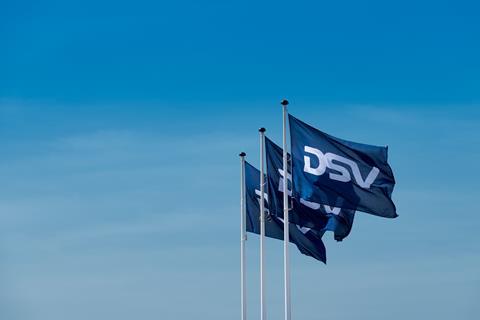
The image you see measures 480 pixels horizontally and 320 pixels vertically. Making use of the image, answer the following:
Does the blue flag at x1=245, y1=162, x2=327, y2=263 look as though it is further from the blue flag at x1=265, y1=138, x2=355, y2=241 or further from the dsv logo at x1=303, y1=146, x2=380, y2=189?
the dsv logo at x1=303, y1=146, x2=380, y2=189

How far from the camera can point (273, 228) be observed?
50.2 meters

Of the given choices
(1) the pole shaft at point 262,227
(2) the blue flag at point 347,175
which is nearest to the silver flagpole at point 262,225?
(1) the pole shaft at point 262,227

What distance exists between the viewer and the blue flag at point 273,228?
47.4 m

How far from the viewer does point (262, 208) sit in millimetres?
49438

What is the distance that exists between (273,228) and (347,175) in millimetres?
7753

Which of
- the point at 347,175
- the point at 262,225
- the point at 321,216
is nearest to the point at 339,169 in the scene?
the point at 347,175

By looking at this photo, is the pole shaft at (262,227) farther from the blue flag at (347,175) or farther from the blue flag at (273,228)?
the blue flag at (347,175)

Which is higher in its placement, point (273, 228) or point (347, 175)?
point (347, 175)

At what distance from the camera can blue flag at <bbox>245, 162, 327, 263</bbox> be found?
4744 cm

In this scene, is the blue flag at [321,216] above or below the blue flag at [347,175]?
below

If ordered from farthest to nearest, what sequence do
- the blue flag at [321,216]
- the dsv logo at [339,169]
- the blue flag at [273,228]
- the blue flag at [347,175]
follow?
the blue flag at [273,228], the blue flag at [321,216], the dsv logo at [339,169], the blue flag at [347,175]

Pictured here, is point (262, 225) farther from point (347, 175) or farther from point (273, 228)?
point (347, 175)

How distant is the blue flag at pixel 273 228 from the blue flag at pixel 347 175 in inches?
156

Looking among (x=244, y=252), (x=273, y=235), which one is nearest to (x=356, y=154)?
(x=273, y=235)
